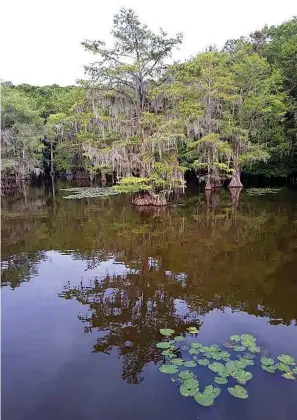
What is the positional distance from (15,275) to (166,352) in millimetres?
4627

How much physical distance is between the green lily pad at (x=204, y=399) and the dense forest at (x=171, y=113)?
13144 mm

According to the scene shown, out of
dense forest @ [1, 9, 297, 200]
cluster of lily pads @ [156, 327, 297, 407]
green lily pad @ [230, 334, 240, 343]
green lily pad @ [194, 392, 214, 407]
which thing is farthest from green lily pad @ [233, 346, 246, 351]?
dense forest @ [1, 9, 297, 200]

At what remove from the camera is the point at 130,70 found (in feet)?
54.1

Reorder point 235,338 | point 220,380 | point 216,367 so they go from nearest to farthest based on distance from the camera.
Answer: point 220,380, point 216,367, point 235,338

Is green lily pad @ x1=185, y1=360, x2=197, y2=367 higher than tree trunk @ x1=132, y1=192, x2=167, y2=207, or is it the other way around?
tree trunk @ x1=132, y1=192, x2=167, y2=207

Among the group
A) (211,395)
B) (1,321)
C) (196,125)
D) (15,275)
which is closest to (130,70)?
(196,125)

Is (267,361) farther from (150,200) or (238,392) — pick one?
(150,200)

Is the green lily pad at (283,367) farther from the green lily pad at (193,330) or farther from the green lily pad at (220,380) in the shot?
the green lily pad at (193,330)

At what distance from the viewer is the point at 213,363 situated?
454 centimetres

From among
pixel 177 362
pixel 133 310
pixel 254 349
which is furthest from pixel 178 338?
pixel 133 310

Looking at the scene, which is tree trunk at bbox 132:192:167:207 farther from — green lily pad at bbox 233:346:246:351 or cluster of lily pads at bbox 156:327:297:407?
green lily pad at bbox 233:346:246:351

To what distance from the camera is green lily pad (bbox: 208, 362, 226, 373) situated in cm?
442

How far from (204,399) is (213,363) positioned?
66 cm

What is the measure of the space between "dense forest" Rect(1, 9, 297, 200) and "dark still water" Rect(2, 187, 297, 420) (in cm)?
557
